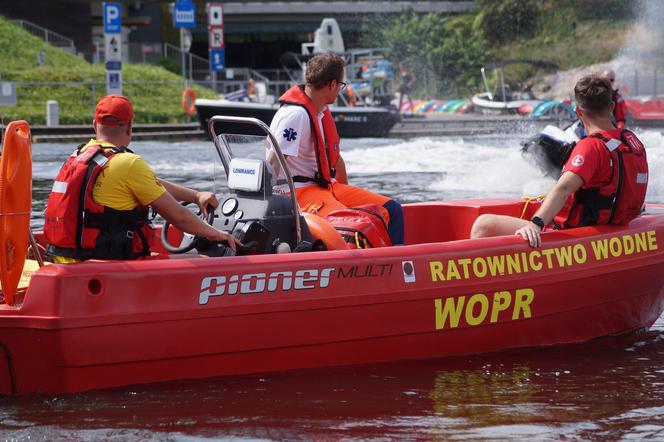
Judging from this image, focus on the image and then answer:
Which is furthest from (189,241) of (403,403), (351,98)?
(351,98)

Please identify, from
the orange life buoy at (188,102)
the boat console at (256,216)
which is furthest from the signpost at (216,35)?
the boat console at (256,216)

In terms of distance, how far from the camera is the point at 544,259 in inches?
252

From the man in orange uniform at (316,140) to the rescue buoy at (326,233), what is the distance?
1.35ft

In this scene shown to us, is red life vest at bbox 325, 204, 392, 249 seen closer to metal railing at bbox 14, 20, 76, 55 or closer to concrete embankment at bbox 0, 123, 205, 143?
concrete embankment at bbox 0, 123, 205, 143

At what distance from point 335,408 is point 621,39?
43.1 meters

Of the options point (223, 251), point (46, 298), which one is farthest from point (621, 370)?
point (46, 298)

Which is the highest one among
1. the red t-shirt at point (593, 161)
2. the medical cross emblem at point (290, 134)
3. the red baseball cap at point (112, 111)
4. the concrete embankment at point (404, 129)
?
the red baseball cap at point (112, 111)

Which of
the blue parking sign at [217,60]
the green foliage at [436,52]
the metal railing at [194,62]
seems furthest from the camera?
the green foliage at [436,52]

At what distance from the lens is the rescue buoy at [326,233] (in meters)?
6.25

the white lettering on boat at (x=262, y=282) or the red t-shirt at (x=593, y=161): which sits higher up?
the red t-shirt at (x=593, y=161)

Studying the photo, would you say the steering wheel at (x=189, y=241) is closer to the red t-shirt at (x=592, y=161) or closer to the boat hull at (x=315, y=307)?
the boat hull at (x=315, y=307)

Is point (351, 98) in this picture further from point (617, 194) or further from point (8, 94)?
point (617, 194)

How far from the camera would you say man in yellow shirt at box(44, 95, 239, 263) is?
5.44 m

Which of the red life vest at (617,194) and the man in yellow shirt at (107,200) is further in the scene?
the red life vest at (617,194)
